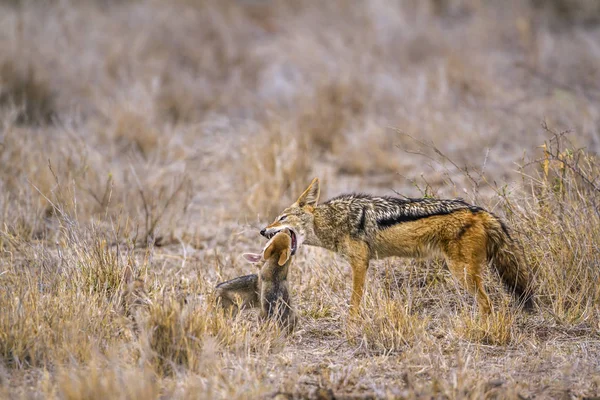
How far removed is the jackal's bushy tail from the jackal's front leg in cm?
91

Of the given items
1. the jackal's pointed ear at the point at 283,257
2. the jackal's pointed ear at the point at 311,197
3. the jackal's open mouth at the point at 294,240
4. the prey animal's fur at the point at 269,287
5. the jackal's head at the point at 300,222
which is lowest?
the prey animal's fur at the point at 269,287

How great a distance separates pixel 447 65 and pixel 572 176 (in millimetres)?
8254

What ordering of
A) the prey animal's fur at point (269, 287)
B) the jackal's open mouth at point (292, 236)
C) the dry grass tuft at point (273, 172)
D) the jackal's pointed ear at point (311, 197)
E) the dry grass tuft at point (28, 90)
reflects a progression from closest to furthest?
the prey animal's fur at point (269, 287)
the jackal's open mouth at point (292, 236)
the jackal's pointed ear at point (311, 197)
the dry grass tuft at point (273, 172)
the dry grass tuft at point (28, 90)

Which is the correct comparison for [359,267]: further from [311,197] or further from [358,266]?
[311,197]

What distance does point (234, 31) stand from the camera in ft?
57.3

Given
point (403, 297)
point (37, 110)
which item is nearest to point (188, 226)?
point (403, 297)

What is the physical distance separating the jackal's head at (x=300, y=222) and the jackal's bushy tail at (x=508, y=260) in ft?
4.53

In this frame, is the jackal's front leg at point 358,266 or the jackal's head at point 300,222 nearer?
the jackal's front leg at point 358,266

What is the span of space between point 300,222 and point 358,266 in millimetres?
583

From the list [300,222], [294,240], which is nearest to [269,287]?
[294,240]

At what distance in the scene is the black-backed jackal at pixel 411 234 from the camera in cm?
573

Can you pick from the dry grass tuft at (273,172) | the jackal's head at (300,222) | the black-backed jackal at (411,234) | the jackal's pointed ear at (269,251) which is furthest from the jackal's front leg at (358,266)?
the dry grass tuft at (273,172)

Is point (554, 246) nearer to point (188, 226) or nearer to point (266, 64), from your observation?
point (188, 226)

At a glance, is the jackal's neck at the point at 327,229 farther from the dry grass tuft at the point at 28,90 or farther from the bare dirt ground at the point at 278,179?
the dry grass tuft at the point at 28,90
